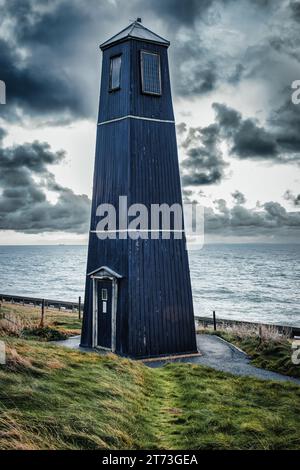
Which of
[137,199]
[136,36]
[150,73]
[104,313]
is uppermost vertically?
[136,36]

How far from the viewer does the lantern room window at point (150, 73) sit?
15.1 meters

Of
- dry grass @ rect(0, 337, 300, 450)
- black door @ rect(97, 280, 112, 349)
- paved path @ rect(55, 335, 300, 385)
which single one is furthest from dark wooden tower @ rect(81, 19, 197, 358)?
dry grass @ rect(0, 337, 300, 450)

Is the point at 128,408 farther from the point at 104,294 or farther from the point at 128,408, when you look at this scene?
the point at 104,294

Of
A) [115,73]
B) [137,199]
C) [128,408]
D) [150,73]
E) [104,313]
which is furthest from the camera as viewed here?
[115,73]

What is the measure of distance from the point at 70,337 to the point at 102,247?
4280 millimetres

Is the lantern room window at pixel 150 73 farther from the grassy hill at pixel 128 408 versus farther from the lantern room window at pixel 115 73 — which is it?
the grassy hill at pixel 128 408

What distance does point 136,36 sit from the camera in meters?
15.1

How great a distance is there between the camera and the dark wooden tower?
14.2 meters

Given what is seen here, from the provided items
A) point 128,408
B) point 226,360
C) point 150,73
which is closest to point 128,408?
point 128,408

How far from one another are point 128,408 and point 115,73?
37.9 feet

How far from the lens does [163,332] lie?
14.4 m

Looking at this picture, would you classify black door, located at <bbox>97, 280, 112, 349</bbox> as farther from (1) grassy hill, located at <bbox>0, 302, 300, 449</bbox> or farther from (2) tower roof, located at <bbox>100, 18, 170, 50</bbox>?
(2) tower roof, located at <bbox>100, 18, 170, 50</bbox>

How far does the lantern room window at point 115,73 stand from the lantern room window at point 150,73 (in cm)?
87
